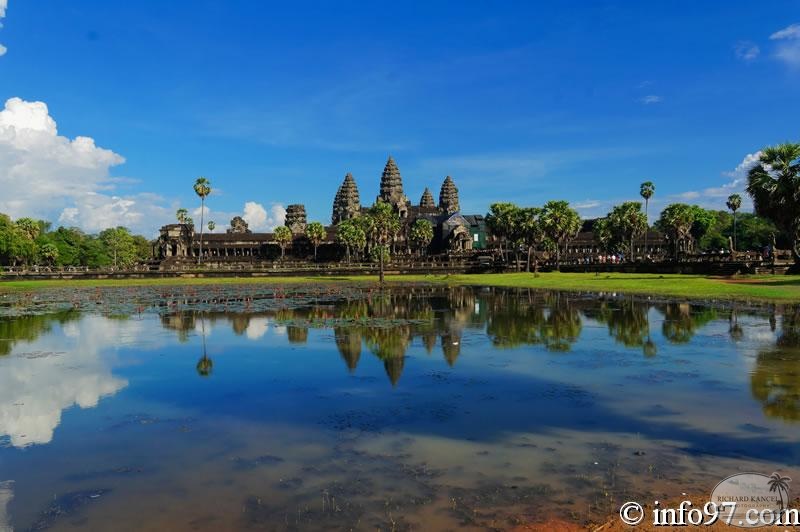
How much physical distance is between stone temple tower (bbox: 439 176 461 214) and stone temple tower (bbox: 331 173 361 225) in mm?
23240

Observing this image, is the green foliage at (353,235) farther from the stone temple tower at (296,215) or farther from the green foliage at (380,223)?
the stone temple tower at (296,215)

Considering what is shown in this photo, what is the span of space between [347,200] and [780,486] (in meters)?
154

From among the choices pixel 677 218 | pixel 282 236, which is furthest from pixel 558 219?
pixel 282 236

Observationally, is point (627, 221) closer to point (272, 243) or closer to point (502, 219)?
point (502, 219)

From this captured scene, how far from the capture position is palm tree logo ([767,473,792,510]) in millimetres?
6844

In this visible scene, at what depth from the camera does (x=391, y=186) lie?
155m

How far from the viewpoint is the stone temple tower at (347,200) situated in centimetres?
15675

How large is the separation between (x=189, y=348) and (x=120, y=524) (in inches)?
536

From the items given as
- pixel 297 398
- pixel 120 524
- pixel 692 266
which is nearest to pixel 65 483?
pixel 120 524

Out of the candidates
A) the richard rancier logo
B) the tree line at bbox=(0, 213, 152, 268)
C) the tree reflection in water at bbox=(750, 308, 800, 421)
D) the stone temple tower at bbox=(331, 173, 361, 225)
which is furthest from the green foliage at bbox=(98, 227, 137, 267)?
the richard rancier logo

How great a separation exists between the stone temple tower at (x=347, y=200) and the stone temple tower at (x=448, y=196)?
76.2 feet

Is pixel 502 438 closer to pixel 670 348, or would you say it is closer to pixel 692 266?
pixel 670 348

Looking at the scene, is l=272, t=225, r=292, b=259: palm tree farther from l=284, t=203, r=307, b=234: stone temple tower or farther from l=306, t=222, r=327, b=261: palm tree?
l=284, t=203, r=307, b=234: stone temple tower

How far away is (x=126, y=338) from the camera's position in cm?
2236
